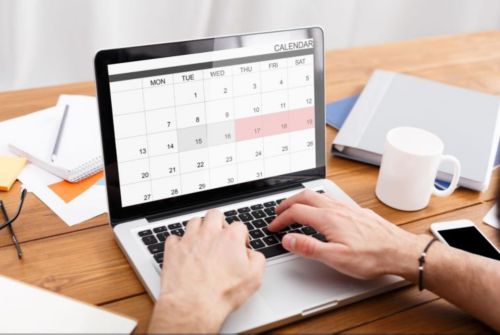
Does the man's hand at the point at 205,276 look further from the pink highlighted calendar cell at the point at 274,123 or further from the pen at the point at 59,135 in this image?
the pen at the point at 59,135

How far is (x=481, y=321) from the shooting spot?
0.79m

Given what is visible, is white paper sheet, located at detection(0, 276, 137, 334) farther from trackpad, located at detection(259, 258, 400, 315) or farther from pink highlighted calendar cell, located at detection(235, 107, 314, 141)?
pink highlighted calendar cell, located at detection(235, 107, 314, 141)

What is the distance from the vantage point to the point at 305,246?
0.80m

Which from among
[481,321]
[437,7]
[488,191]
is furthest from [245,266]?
[437,7]

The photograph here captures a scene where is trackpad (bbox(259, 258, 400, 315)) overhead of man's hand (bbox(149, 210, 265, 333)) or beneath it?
beneath

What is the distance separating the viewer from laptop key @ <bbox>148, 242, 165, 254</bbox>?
2.73 feet

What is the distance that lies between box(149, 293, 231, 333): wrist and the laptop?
5cm

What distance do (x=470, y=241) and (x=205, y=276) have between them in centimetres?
46

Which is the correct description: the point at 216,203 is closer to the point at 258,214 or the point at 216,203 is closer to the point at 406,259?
the point at 258,214

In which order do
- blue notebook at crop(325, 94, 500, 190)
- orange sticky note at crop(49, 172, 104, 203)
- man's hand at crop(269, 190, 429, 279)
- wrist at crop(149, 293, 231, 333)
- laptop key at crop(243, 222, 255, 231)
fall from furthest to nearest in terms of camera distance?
blue notebook at crop(325, 94, 500, 190) < orange sticky note at crop(49, 172, 104, 203) < laptop key at crop(243, 222, 255, 231) < man's hand at crop(269, 190, 429, 279) < wrist at crop(149, 293, 231, 333)

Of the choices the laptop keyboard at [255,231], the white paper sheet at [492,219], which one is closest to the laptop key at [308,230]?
the laptop keyboard at [255,231]

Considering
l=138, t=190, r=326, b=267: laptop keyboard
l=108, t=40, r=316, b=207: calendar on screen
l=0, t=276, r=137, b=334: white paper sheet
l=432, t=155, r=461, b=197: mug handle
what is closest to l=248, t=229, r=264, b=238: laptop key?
l=138, t=190, r=326, b=267: laptop keyboard

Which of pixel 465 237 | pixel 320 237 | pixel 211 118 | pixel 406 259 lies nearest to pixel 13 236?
pixel 211 118

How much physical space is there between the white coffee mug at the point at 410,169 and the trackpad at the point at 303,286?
0.77ft
